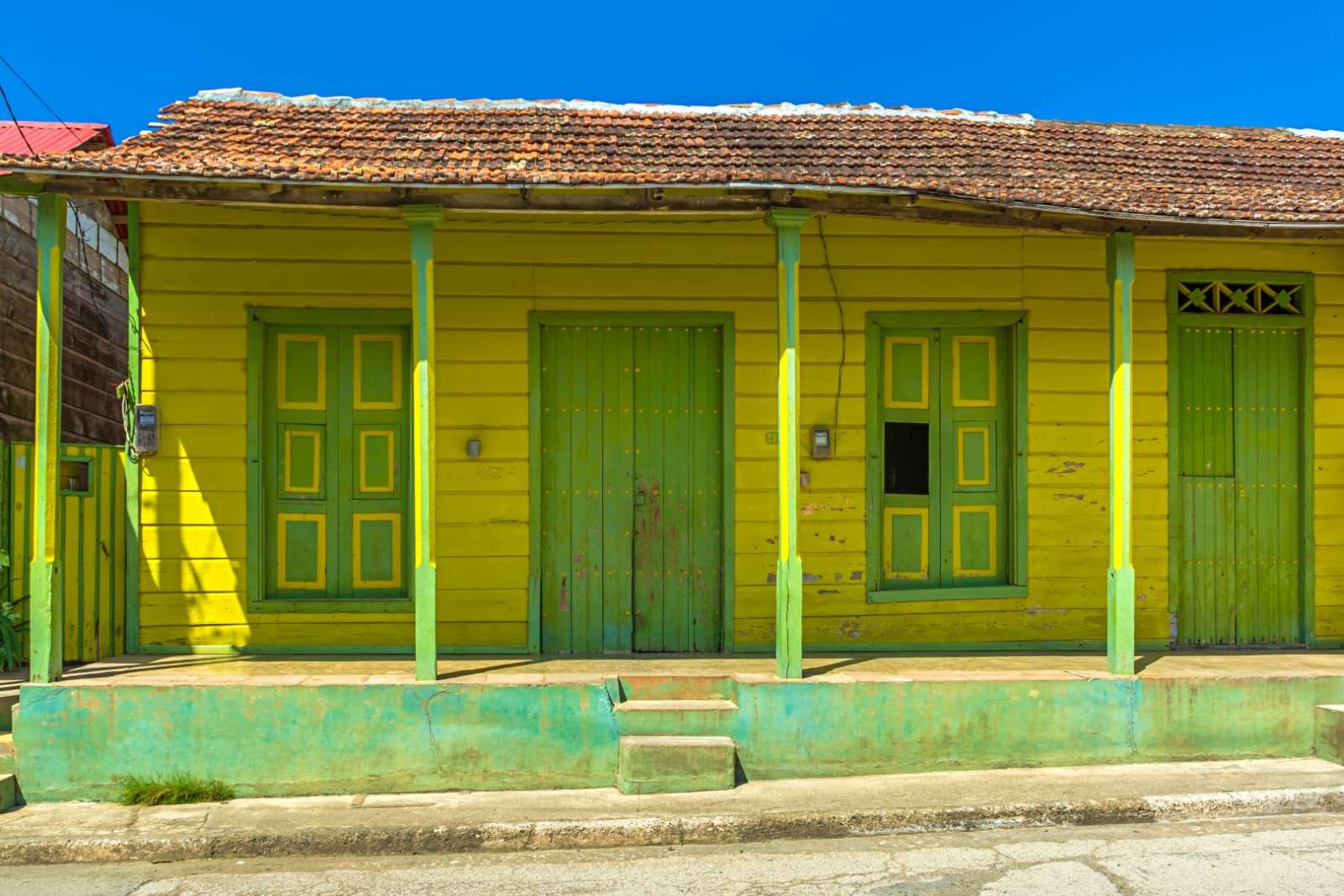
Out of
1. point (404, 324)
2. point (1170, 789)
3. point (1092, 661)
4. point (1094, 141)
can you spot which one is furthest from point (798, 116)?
point (1170, 789)

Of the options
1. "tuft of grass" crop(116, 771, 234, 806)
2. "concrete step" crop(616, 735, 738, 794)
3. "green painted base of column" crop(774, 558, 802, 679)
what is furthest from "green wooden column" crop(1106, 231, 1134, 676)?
"tuft of grass" crop(116, 771, 234, 806)

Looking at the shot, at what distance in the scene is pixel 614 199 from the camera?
6.33 m

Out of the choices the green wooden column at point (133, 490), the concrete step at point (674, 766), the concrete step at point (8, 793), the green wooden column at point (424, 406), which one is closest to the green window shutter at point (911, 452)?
the concrete step at point (674, 766)

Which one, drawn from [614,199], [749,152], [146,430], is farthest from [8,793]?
[749,152]

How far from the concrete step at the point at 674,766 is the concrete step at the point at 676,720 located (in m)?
0.20

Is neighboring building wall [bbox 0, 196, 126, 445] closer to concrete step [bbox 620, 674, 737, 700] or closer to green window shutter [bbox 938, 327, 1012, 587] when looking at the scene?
concrete step [bbox 620, 674, 737, 700]

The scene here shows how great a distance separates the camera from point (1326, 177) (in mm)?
7848

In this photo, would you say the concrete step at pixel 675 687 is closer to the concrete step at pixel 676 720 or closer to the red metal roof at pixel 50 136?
the concrete step at pixel 676 720

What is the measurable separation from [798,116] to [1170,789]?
5242mm

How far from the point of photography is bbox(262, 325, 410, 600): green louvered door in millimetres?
7578

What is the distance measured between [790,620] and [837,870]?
5.40 feet

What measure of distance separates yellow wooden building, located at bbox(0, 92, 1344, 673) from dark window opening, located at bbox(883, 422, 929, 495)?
0.9 inches

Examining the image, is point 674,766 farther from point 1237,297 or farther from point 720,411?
point 1237,297

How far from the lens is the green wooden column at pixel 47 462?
5992 mm
